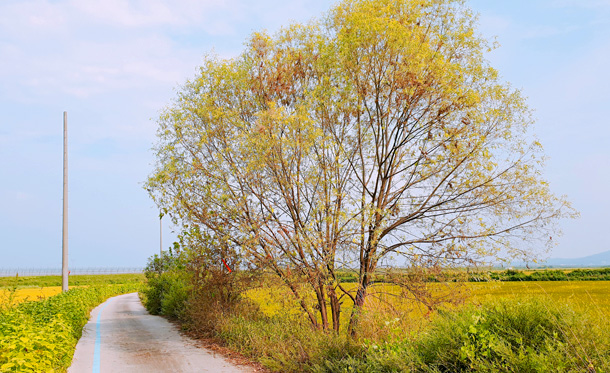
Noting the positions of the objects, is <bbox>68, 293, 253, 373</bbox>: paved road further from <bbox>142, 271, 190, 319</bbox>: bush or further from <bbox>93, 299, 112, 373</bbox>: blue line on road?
<bbox>142, 271, 190, 319</bbox>: bush

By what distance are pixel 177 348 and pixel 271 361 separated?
424 cm

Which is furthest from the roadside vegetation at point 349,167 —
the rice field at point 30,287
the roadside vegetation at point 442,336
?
the rice field at point 30,287

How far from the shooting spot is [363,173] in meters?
13.1

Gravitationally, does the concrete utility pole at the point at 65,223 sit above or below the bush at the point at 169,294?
above

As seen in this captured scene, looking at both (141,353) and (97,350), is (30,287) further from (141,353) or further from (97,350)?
(141,353)

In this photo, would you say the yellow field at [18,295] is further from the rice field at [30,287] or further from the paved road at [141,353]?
the paved road at [141,353]

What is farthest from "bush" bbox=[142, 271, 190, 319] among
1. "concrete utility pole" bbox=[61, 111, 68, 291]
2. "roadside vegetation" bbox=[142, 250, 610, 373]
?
"roadside vegetation" bbox=[142, 250, 610, 373]

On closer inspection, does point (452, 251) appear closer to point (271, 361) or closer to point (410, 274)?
point (410, 274)

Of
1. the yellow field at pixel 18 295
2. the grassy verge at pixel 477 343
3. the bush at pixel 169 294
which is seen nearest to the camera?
the grassy verge at pixel 477 343

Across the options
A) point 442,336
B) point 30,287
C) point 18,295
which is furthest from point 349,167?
point 30,287

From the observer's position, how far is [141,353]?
12.2 metres

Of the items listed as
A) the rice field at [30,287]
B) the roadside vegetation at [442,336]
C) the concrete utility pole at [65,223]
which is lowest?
the rice field at [30,287]

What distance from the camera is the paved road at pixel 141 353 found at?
33.4ft

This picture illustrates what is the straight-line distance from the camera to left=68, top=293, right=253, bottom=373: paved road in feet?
33.4
